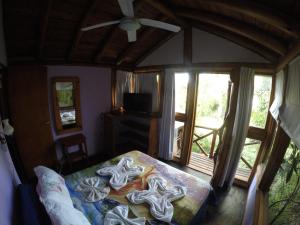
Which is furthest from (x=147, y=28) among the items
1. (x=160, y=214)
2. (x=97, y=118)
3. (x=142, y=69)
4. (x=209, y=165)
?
(x=209, y=165)

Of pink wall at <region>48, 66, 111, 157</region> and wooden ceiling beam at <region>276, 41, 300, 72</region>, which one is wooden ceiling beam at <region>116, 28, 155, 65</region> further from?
wooden ceiling beam at <region>276, 41, 300, 72</region>

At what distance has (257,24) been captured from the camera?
1.92 metres

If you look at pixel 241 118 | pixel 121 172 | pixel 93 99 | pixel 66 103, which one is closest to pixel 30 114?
pixel 66 103

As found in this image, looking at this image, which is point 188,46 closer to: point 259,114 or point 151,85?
point 151,85

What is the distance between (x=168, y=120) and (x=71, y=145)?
7.26 feet

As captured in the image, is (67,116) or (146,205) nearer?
(146,205)

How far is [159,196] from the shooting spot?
190cm

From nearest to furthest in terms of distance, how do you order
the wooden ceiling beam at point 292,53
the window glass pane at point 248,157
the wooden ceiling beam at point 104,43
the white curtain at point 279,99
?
the wooden ceiling beam at point 292,53 → the white curtain at point 279,99 → the wooden ceiling beam at point 104,43 → the window glass pane at point 248,157

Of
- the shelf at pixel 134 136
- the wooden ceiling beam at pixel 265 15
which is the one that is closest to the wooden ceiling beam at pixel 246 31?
the wooden ceiling beam at pixel 265 15

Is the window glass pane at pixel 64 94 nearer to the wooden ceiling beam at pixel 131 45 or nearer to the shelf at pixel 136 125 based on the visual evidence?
the wooden ceiling beam at pixel 131 45

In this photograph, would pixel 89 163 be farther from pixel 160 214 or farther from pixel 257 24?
pixel 257 24

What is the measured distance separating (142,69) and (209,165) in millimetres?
2962

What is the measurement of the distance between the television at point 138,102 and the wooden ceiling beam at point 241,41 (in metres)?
1.84

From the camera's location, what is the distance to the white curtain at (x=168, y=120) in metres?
3.63
